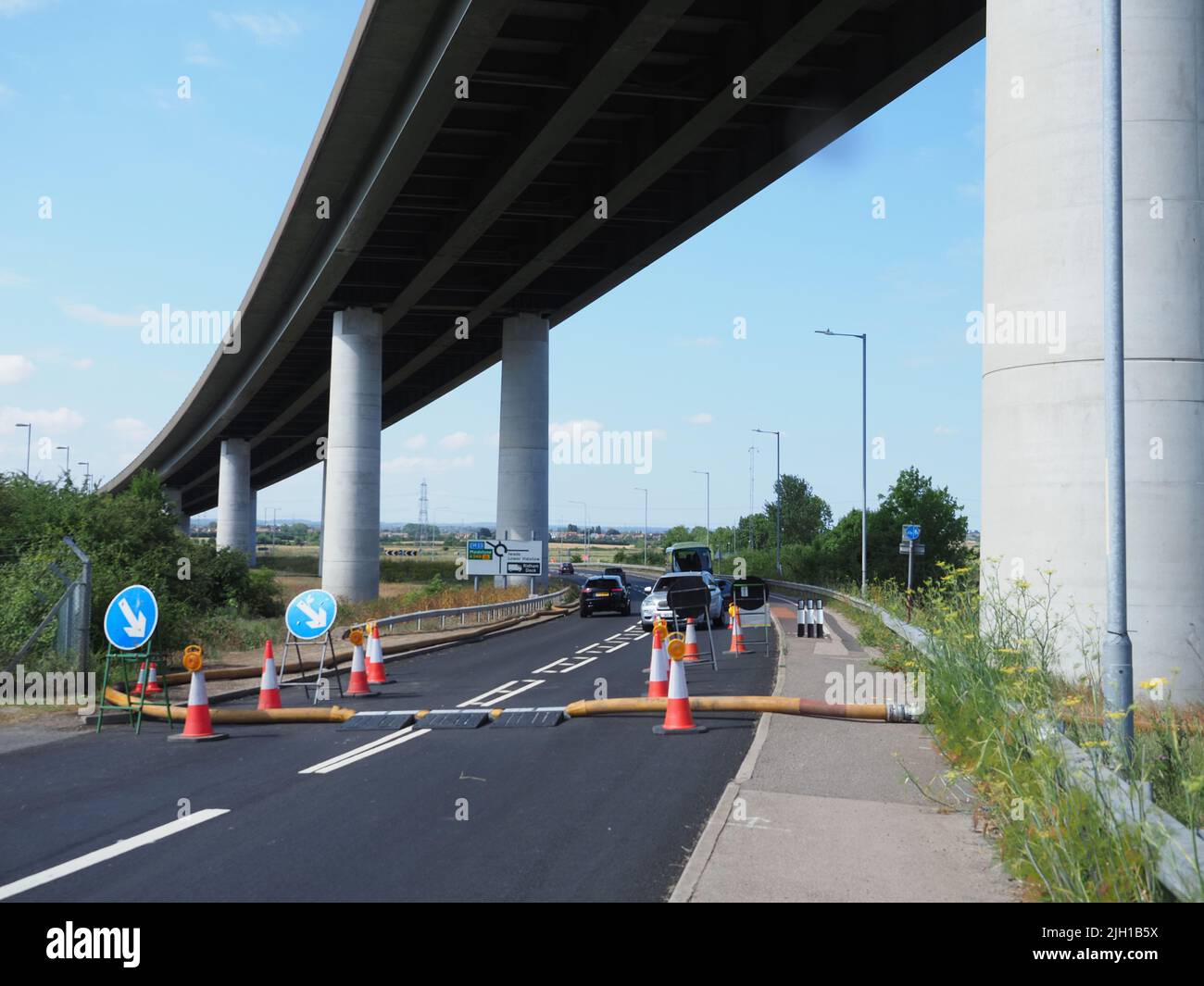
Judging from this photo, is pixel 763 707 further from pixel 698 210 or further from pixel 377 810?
pixel 698 210

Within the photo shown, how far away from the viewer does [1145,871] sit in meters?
5.36

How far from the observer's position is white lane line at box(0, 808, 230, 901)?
6879 millimetres

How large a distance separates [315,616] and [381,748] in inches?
151

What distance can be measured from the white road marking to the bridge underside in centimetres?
1210

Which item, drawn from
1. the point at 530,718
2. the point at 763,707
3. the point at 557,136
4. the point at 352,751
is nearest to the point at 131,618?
the point at 352,751

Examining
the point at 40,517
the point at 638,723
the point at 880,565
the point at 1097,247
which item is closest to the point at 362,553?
the point at 40,517

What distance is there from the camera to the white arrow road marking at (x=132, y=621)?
12953mm

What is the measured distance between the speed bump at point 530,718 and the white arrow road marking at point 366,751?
1.03m

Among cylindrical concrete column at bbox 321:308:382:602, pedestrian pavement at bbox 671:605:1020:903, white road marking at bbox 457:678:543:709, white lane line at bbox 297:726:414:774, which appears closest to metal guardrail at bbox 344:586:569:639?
cylindrical concrete column at bbox 321:308:382:602

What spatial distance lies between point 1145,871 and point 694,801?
4261 millimetres

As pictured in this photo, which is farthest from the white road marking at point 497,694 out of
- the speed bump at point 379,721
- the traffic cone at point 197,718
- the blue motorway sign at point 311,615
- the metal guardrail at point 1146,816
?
the metal guardrail at point 1146,816

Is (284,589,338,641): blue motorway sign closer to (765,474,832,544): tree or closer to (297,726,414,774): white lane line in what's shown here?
(297,726,414,774): white lane line

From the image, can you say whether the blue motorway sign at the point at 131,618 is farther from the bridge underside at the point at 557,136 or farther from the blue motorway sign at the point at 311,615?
the bridge underside at the point at 557,136
